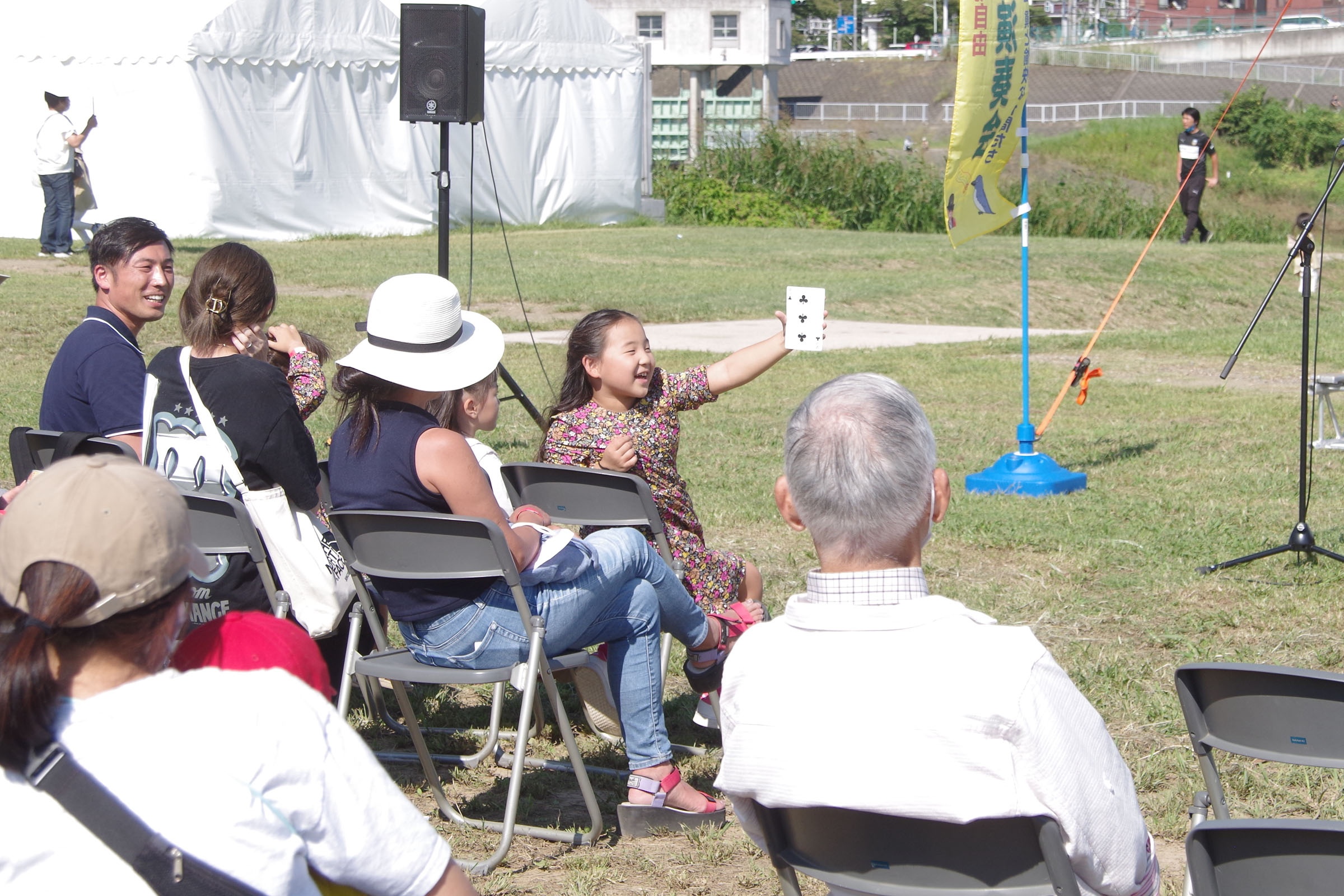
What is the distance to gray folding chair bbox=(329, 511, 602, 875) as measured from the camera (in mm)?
3283

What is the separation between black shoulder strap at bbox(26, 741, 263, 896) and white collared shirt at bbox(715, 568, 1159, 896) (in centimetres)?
83

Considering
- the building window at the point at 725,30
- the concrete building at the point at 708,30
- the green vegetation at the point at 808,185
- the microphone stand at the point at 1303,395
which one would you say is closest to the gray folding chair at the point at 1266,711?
the microphone stand at the point at 1303,395

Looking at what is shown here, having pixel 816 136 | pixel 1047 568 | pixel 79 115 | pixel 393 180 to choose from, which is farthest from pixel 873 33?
pixel 1047 568

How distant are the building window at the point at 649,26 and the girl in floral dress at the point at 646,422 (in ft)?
167

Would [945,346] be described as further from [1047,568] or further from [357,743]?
[357,743]

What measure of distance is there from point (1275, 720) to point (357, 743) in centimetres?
150

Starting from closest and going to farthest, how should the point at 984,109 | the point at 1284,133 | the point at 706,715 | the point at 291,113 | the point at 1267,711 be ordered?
the point at 1267,711 → the point at 706,715 → the point at 984,109 → the point at 291,113 → the point at 1284,133

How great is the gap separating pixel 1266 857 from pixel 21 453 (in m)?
4.00

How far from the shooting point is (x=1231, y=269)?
18797 millimetres

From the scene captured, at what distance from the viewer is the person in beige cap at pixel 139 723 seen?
161 centimetres

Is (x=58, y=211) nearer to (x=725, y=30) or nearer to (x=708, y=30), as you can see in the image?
(x=708, y=30)

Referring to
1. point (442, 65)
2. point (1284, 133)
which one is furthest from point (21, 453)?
point (1284, 133)

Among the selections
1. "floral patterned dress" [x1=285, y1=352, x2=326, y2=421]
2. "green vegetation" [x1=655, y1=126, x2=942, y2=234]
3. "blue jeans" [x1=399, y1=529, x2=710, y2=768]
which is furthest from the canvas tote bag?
"green vegetation" [x1=655, y1=126, x2=942, y2=234]

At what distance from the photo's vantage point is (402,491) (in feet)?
11.3
